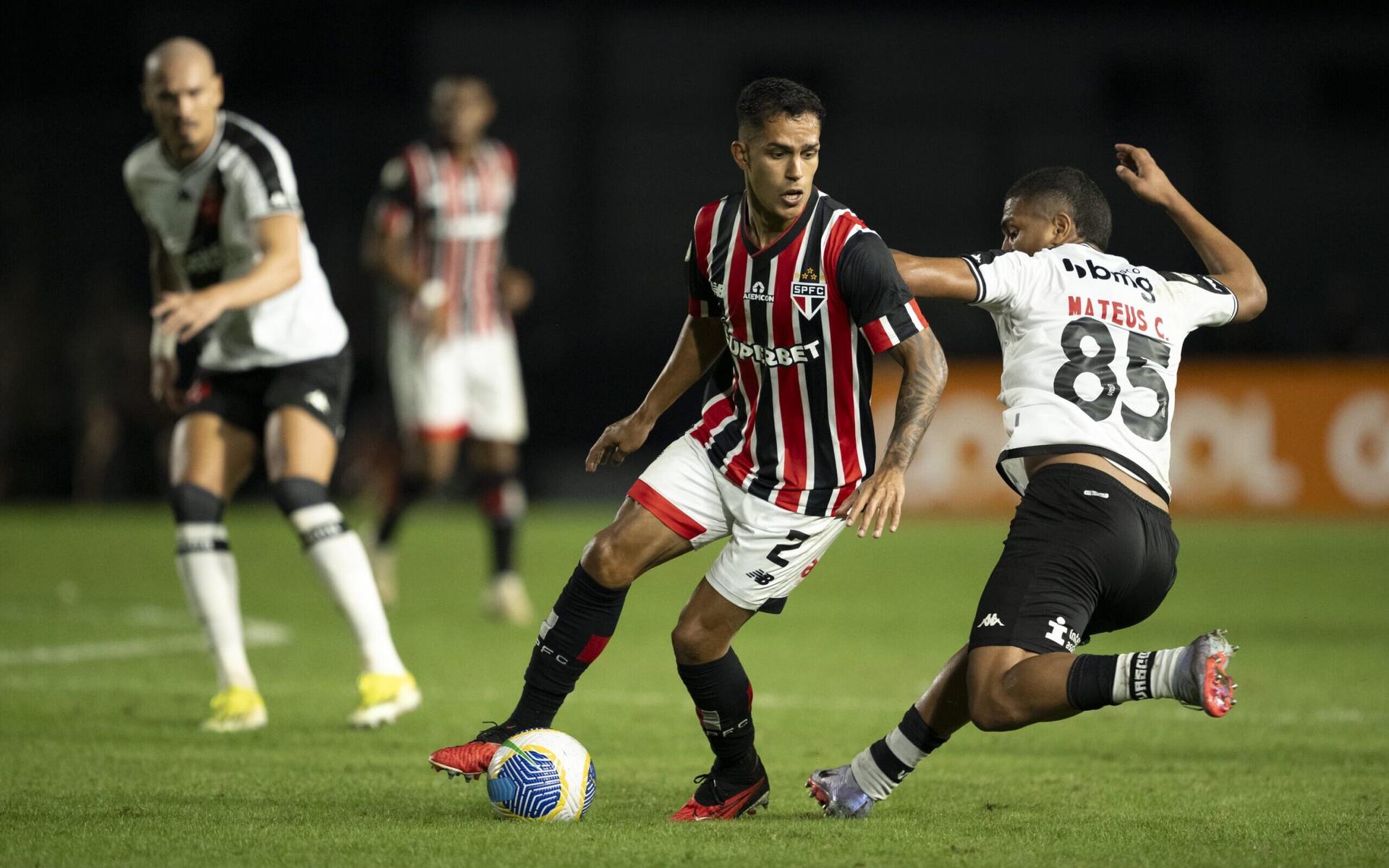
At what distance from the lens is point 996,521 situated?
14938 mm

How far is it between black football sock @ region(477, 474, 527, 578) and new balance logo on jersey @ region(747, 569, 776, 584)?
16.0 ft

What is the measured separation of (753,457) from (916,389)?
20.8 inches

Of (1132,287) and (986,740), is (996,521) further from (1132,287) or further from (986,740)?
(1132,287)

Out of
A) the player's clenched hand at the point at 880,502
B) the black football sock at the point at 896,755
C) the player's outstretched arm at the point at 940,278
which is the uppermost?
the player's outstretched arm at the point at 940,278

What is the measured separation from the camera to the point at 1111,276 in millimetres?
4426

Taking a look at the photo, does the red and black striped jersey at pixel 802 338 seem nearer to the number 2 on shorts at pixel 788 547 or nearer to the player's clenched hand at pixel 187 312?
the number 2 on shorts at pixel 788 547

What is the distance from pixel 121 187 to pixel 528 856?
19.3 meters

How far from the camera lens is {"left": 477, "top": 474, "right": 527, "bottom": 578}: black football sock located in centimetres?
927

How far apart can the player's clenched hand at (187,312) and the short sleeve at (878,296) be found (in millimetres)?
2105

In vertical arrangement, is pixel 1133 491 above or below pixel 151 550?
above

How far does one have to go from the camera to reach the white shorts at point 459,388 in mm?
9758

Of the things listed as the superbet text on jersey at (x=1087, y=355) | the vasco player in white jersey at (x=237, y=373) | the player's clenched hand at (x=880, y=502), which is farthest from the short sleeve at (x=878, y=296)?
the vasco player in white jersey at (x=237, y=373)

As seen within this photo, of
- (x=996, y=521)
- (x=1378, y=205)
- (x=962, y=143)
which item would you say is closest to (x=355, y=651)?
(x=996, y=521)

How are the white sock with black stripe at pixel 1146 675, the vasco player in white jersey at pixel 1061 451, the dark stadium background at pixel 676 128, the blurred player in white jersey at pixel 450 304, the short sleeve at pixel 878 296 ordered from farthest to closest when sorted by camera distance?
the dark stadium background at pixel 676 128
the blurred player in white jersey at pixel 450 304
the short sleeve at pixel 878 296
the vasco player in white jersey at pixel 1061 451
the white sock with black stripe at pixel 1146 675
